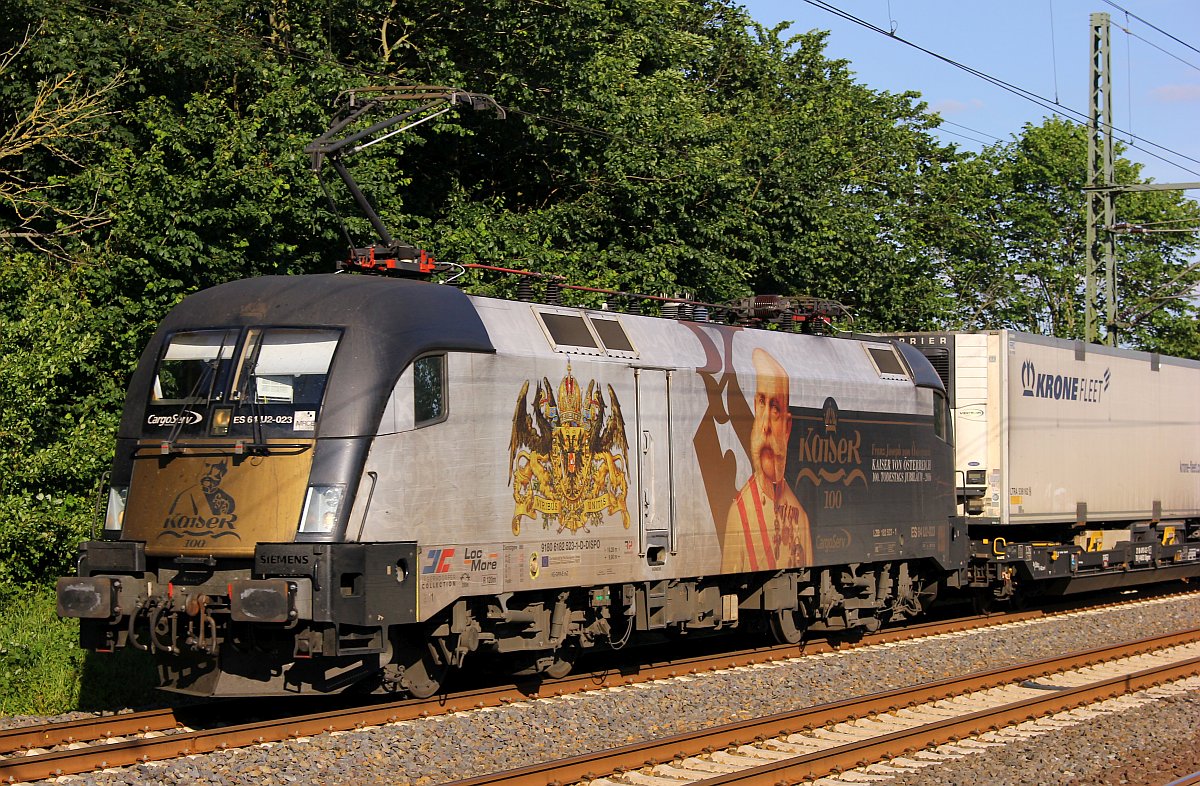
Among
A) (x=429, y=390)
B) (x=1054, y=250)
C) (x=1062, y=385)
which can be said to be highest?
(x=1054, y=250)

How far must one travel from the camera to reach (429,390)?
10.9 metres

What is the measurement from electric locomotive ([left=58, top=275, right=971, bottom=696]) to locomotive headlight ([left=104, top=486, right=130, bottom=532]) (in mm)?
28

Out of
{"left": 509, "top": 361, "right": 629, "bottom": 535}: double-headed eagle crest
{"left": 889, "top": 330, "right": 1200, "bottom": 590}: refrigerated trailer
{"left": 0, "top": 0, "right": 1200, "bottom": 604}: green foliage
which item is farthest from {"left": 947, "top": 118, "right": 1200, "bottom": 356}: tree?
{"left": 509, "top": 361, "right": 629, "bottom": 535}: double-headed eagle crest

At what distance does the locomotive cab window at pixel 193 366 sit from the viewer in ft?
35.5

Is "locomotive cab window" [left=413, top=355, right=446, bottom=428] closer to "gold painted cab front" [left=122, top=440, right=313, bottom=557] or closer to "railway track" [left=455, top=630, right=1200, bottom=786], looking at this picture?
"gold painted cab front" [left=122, top=440, right=313, bottom=557]

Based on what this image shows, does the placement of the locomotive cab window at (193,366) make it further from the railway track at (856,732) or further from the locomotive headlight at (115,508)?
the railway track at (856,732)

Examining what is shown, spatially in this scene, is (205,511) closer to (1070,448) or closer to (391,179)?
(391,179)

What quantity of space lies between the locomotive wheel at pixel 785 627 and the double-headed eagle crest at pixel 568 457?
3.74 m

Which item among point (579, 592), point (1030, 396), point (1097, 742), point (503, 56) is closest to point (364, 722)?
point (579, 592)

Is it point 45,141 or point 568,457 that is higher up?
point 45,141

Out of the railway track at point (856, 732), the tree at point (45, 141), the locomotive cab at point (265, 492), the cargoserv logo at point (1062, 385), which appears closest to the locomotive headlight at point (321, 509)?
the locomotive cab at point (265, 492)

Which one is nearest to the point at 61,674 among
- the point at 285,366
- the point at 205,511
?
the point at 205,511

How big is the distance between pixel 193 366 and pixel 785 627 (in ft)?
25.4

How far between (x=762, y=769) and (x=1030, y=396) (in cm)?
1171
